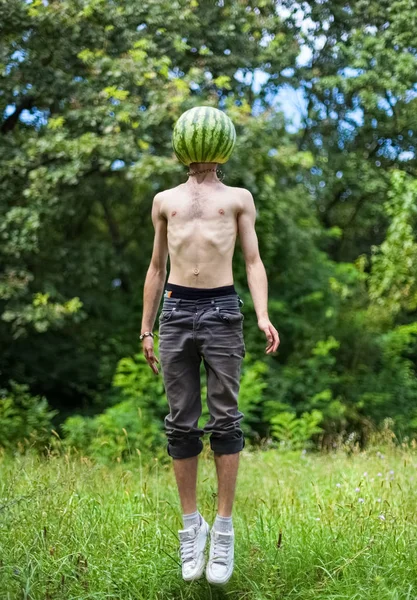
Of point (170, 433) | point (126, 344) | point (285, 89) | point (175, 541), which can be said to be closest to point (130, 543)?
point (175, 541)

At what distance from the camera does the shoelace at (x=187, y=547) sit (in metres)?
3.05

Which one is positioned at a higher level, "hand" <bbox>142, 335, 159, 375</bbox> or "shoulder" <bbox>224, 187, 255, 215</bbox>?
"shoulder" <bbox>224, 187, 255, 215</bbox>

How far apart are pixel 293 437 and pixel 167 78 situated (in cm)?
441

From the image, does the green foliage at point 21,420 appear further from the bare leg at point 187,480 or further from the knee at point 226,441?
the knee at point 226,441

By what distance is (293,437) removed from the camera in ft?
28.7

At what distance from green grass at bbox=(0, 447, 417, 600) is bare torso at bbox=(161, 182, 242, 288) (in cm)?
113

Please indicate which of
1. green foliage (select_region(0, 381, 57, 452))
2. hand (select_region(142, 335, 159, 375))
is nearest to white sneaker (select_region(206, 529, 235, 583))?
hand (select_region(142, 335, 159, 375))

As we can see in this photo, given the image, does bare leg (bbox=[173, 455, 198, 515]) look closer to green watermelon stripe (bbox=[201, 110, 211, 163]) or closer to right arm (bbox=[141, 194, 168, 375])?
right arm (bbox=[141, 194, 168, 375])

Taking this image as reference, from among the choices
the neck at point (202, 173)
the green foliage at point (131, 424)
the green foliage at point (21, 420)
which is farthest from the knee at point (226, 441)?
the green foliage at point (21, 420)

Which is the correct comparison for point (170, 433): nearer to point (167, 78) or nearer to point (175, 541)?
point (175, 541)

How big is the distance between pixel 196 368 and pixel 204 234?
0.59m

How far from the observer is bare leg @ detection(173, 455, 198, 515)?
3.17 meters

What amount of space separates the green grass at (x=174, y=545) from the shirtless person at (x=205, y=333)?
206 mm

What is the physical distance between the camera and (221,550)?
3.02 m
